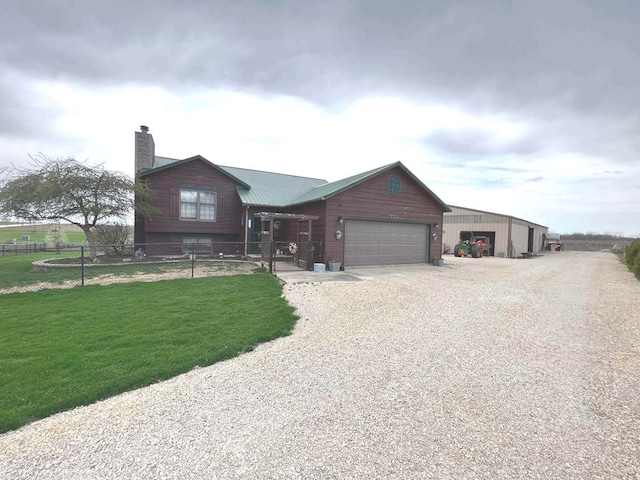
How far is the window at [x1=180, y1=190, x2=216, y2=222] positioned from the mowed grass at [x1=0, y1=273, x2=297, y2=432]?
28.7ft

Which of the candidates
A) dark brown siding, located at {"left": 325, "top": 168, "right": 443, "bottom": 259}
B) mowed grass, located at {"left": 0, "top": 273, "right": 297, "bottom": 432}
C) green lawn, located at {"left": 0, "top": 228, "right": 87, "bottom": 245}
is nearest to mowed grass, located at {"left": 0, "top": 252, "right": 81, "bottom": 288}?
mowed grass, located at {"left": 0, "top": 273, "right": 297, "bottom": 432}

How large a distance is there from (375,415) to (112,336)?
432cm

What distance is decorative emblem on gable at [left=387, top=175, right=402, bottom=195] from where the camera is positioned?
15.5 meters

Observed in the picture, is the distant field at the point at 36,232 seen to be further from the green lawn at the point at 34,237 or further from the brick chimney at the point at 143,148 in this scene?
the brick chimney at the point at 143,148

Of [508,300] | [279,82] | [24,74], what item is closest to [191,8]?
[279,82]

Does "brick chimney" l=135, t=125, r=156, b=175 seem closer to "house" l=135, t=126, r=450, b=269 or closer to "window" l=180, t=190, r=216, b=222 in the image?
"house" l=135, t=126, r=450, b=269

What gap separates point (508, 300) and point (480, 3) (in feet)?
29.0

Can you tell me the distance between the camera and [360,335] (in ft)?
17.8

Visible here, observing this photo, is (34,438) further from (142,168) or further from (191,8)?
(142,168)

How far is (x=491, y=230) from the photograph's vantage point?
88.1ft

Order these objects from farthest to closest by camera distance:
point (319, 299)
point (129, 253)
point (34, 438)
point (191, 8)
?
point (129, 253) → point (191, 8) → point (319, 299) → point (34, 438)

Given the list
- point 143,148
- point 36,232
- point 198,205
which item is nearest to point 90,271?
point 198,205

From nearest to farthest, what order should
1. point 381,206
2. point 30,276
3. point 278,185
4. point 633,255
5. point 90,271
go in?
point 30,276 < point 90,271 < point 381,206 < point 633,255 < point 278,185

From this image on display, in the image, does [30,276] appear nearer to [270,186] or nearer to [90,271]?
[90,271]
